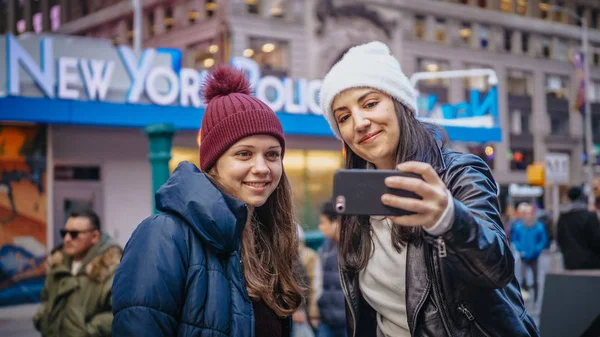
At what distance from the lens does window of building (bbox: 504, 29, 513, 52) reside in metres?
44.9

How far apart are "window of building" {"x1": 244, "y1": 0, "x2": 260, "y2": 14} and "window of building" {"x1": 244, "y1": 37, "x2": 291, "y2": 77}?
1.51 m

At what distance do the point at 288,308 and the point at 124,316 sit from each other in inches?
35.6

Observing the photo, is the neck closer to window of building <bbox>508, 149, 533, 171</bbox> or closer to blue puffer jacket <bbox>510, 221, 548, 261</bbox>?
blue puffer jacket <bbox>510, 221, 548, 261</bbox>

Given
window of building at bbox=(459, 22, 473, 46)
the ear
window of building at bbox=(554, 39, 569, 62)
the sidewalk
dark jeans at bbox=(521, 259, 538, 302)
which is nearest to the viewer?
the ear

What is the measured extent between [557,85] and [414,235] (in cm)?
4873

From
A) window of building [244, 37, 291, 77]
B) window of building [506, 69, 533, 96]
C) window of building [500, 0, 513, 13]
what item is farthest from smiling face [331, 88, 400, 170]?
window of building [500, 0, 513, 13]

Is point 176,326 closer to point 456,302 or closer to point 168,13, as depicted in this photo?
point 456,302

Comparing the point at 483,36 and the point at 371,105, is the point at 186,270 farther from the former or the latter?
the point at 483,36

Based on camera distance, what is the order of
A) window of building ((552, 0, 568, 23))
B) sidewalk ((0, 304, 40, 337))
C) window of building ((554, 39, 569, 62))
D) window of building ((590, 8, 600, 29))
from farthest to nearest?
window of building ((590, 8, 600, 29)) → window of building ((552, 0, 568, 23)) → window of building ((554, 39, 569, 62)) → sidewalk ((0, 304, 40, 337))

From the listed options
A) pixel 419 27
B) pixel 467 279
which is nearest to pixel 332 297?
pixel 467 279


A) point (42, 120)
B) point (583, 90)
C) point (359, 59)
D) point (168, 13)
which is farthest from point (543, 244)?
point (168, 13)

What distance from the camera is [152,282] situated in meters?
2.30

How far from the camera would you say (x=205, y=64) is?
31.6 metres

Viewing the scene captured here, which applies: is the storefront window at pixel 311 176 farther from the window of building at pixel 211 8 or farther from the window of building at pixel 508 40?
the window of building at pixel 508 40
